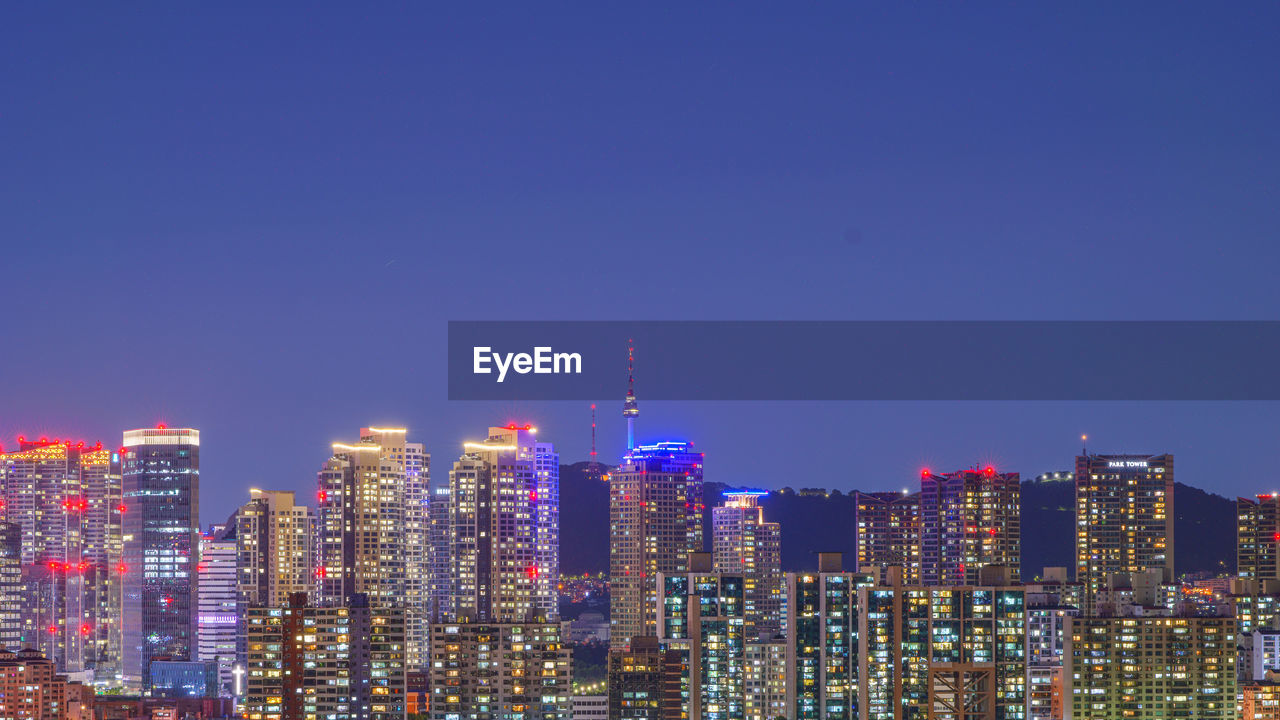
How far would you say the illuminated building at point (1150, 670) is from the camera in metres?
37.1

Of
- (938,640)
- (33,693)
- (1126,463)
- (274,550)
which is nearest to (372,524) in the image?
(274,550)

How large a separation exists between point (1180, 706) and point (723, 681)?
10.4m

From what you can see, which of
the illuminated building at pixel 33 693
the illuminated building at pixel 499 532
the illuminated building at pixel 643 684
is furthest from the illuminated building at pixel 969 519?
the illuminated building at pixel 33 693

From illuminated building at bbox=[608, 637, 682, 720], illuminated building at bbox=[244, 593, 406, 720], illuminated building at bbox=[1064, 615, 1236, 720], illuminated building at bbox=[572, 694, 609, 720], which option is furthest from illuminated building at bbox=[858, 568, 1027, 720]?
illuminated building at bbox=[244, 593, 406, 720]

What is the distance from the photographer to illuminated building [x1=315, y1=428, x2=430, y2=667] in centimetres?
5762

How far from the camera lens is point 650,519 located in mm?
66250

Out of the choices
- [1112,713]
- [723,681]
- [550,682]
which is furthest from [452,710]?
[1112,713]

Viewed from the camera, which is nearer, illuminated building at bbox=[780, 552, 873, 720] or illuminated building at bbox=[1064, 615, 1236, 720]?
illuminated building at bbox=[1064, 615, 1236, 720]

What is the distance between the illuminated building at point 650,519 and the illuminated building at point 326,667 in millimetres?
19465

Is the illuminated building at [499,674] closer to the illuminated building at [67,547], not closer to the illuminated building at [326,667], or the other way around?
the illuminated building at [326,667]

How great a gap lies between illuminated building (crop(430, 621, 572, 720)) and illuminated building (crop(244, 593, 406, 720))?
5.72 ft

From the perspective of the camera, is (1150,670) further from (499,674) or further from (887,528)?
(887,528)

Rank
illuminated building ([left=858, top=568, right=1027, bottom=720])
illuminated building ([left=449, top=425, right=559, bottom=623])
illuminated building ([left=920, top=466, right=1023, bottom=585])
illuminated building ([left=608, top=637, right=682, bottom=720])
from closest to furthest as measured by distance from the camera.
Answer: illuminated building ([left=858, top=568, right=1027, bottom=720]) → illuminated building ([left=608, top=637, right=682, bottom=720]) → illuminated building ([left=449, top=425, right=559, bottom=623]) → illuminated building ([left=920, top=466, right=1023, bottom=585])

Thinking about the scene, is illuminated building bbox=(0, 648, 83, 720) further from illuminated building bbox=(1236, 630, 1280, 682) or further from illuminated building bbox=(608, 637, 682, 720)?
illuminated building bbox=(1236, 630, 1280, 682)
